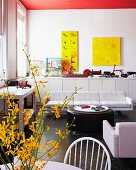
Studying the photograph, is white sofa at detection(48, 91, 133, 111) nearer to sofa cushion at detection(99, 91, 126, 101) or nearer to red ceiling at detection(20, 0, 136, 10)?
sofa cushion at detection(99, 91, 126, 101)

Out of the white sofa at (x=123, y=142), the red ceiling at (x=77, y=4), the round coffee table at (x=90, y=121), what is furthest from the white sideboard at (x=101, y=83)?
the white sofa at (x=123, y=142)

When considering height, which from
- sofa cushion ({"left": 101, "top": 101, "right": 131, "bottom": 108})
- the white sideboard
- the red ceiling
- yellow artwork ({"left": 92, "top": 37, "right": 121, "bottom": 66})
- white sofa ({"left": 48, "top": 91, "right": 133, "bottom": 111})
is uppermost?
the red ceiling

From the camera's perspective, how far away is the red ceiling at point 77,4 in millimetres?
8266

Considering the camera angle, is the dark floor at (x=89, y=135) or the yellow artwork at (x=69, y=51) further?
the yellow artwork at (x=69, y=51)

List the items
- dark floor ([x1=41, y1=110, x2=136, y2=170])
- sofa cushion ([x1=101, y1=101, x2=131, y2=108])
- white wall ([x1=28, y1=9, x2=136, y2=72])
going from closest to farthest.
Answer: dark floor ([x1=41, y1=110, x2=136, y2=170]) < sofa cushion ([x1=101, y1=101, x2=131, y2=108]) < white wall ([x1=28, y1=9, x2=136, y2=72])

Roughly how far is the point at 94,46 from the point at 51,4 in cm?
213

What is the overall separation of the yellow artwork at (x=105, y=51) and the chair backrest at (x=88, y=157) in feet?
17.0

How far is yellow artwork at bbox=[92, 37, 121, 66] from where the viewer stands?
9.23 metres

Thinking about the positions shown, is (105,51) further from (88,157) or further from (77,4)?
(88,157)

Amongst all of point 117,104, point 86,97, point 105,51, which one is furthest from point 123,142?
point 105,51

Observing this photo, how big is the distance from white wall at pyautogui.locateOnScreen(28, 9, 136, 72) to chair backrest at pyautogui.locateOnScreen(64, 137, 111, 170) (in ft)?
17.6

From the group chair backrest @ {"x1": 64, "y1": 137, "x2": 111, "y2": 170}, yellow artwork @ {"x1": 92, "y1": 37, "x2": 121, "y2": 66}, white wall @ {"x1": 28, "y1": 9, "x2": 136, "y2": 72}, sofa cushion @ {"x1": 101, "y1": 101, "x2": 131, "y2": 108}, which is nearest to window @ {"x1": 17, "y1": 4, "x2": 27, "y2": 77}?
white wall @ {"x1": 28, "y1": 9, "x2": 136, "y2": 72}

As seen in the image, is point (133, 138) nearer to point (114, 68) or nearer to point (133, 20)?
point (114, 68)

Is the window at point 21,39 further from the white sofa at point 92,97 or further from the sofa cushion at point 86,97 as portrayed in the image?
the sofa cushion at point 86,97
